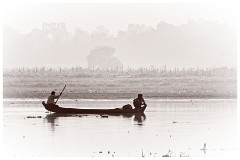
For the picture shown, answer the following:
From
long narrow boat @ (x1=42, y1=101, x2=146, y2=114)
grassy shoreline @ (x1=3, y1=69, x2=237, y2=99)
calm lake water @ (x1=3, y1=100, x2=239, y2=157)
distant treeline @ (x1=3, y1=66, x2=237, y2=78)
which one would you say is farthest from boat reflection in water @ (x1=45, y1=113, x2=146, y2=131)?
grassy shoreline @ (x1=3, y1=69, x2=237, y2=99)

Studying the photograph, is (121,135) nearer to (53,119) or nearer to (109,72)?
(53,119)

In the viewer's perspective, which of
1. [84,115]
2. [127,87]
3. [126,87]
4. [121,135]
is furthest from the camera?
[127,87]

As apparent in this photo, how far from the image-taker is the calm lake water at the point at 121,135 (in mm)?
27469

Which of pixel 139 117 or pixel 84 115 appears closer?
pixel 139 117

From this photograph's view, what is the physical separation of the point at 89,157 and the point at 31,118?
54.3 ft

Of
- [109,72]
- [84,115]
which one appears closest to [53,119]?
[84,115]

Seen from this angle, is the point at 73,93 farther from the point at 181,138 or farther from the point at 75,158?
the point at 75,158

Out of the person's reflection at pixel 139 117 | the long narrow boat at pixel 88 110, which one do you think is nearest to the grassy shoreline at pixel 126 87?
the long narrow boat at pixel 88 110

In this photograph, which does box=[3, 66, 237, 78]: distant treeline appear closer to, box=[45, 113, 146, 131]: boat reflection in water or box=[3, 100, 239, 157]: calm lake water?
box=[45, 113, 146, 131]: boat reflection in water

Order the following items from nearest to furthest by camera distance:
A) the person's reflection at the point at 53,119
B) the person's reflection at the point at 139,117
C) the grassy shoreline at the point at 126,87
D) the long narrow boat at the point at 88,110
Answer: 1. the person's reflection at the point at 53,119
2. the person's reflection at the point at 139,117
3. the long narrow boat at the point at 88,110
4. the grassy shoreline at the point at 126,87

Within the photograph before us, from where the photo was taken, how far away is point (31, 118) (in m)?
42.0

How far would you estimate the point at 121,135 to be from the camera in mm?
32312

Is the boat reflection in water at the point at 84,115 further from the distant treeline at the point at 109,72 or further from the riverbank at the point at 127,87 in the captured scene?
the riverbank at the point at 127,87

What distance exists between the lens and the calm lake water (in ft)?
90.1
